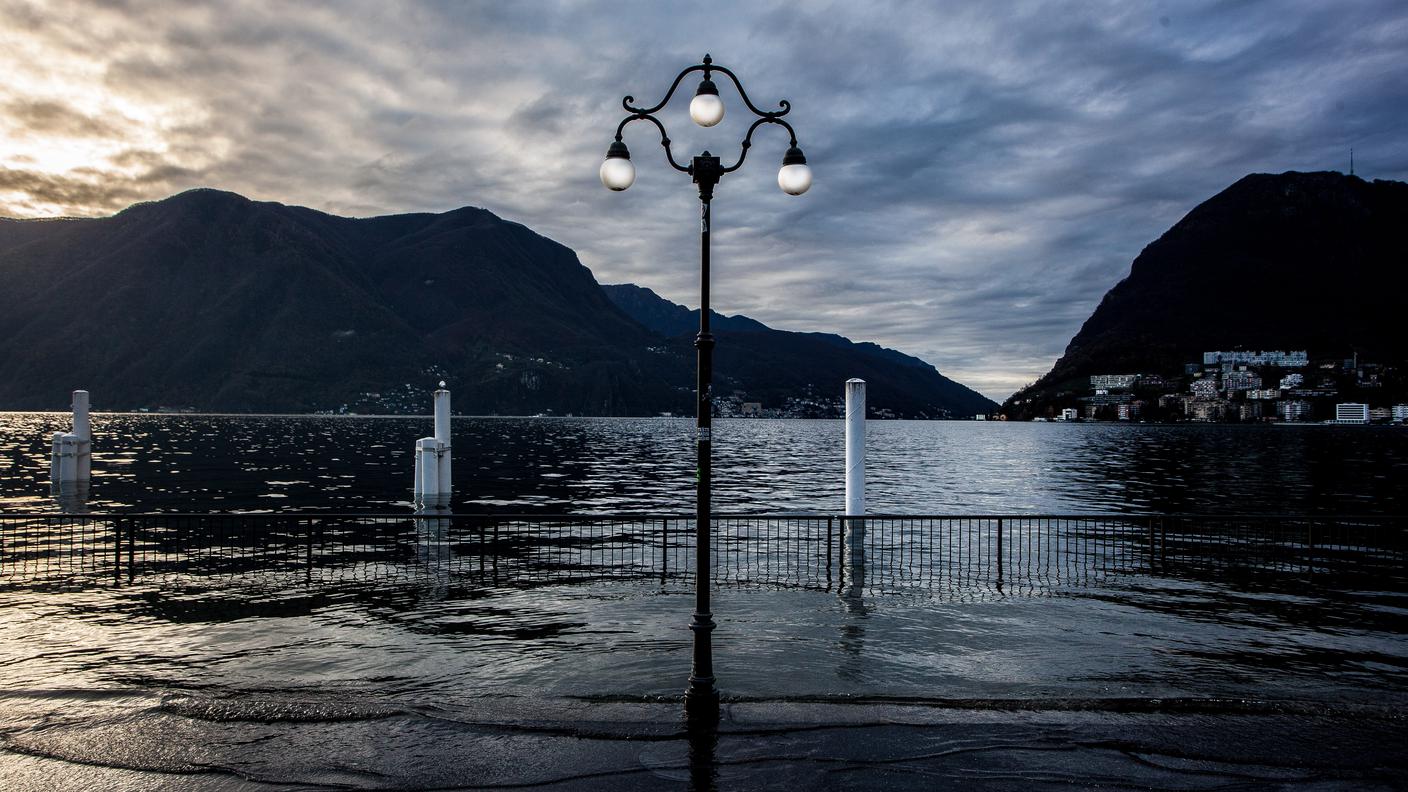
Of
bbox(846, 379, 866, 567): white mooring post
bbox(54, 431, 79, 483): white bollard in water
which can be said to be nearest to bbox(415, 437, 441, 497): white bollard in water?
bbox(846, 379, 866, 567): white mooring post

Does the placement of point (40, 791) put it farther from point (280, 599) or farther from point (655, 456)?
point (655, 456)

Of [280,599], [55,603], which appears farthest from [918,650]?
[55,603]

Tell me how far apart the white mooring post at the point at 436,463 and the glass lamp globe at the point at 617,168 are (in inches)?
1123

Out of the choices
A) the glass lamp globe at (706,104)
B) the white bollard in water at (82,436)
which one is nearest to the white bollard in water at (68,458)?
the white bollard in water at (82,436)

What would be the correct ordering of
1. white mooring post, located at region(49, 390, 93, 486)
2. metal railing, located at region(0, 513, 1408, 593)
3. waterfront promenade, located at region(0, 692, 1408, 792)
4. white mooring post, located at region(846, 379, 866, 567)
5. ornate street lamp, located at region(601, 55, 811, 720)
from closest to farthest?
waterfront promenade, located at region(0, 692, 1408, 792) → ornate street lamp, located at region(601, 55, 811, 720) → metal railing, located at region(0, 513, 1408, 593) → white mooring post, located at region(846, 379, 866, 567) → white mooring post, located at region(49, 390, 93, 486)

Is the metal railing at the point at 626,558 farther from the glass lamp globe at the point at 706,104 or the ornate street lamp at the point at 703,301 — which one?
the glass lamp globe at the point at 706,104

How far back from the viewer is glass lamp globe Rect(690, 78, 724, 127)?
25.5ft

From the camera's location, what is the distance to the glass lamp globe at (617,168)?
315 inches

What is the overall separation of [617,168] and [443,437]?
33.4 meters

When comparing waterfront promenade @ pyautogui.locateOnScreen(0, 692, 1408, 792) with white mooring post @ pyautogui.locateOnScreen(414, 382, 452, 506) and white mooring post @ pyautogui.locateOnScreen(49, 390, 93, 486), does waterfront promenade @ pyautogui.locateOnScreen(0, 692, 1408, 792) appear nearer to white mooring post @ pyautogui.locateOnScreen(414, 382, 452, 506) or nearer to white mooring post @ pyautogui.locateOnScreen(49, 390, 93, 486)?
white mooring post @ pyautogui.locateOnScreen(414, 382, 452, 506)

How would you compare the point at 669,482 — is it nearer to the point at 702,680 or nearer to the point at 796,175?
A: the point at 702,680

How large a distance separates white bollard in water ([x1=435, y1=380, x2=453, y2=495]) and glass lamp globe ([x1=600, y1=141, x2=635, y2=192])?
3224 cm

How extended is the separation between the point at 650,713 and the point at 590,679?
2.10m

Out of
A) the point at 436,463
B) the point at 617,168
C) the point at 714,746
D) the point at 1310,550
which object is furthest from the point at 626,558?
the point at 436,463
